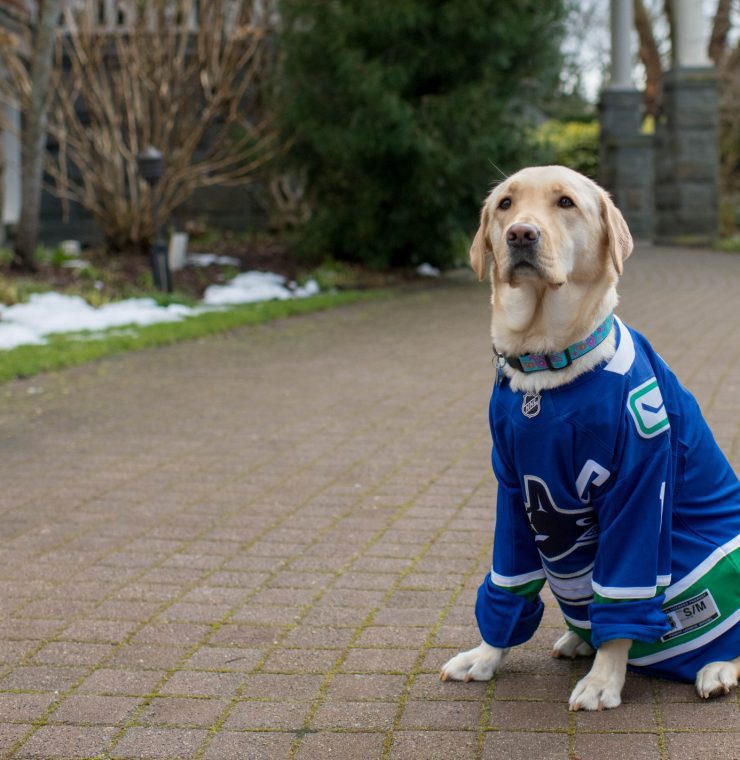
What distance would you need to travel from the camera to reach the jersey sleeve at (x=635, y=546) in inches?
126

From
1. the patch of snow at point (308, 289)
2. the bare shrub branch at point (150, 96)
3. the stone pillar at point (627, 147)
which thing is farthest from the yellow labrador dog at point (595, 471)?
the stone pillar at point (627, 147)

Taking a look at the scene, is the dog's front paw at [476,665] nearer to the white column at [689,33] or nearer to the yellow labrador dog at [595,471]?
the yellow labrador dog at [595,471]

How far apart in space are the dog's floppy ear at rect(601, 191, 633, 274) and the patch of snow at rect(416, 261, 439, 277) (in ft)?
45.7

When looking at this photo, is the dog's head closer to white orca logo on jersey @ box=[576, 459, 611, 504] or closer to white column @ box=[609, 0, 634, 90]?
white orca logo on jersey @ box=[576, 459, 611, 504]

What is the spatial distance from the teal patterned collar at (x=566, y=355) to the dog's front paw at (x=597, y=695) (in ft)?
2.99

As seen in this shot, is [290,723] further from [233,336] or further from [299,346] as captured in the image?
[233,336]

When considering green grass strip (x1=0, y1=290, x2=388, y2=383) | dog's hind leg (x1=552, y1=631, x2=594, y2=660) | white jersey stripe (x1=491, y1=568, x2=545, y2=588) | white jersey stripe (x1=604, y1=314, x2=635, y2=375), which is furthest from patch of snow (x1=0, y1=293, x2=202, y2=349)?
white jersey stripe (x1=604, y1=314, x2=635, y2=375)

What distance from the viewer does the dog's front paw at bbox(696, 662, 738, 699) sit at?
3369mm

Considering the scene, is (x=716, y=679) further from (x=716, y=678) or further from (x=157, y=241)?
(x=157, y=241)

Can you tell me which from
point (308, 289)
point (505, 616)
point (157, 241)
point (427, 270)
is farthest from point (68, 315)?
point (505, 616)

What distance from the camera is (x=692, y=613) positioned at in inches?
134

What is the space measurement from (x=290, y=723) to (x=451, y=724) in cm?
46

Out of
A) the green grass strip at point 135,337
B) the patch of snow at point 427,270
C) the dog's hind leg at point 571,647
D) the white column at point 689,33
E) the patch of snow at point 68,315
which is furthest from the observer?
the white column at point 689,33

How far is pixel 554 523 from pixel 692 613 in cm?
49
